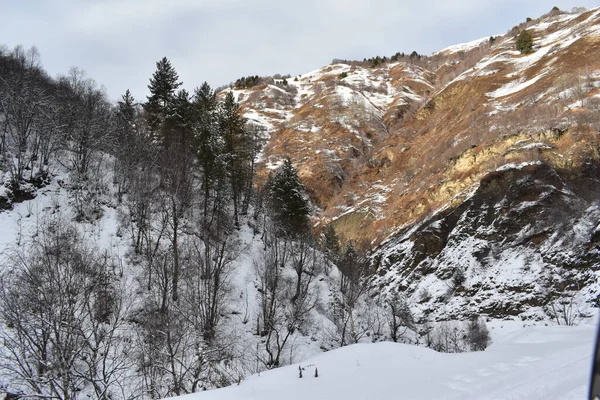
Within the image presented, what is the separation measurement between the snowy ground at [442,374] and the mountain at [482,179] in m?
17.4

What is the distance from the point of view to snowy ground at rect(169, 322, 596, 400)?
7.53m

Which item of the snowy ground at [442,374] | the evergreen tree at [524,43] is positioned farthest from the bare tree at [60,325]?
the evergreen tree at [524,43]

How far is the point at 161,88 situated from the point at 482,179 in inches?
1521

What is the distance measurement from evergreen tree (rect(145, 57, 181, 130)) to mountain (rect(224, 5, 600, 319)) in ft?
110

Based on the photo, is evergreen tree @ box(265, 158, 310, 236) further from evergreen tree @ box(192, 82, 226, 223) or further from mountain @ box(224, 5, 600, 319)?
mountain @ box(224, 5, 600, 319)

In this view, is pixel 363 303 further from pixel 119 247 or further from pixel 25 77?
pixel 25 77

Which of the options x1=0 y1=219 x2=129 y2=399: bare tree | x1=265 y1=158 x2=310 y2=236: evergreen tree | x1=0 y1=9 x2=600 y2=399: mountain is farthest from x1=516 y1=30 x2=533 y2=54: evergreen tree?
x1=0 y1=219 x2=129 y2=399: bare tree

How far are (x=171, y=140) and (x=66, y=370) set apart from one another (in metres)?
26.7

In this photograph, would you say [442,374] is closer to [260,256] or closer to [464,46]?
[260,256]

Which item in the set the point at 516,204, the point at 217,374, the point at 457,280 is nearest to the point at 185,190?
the point at 217,374

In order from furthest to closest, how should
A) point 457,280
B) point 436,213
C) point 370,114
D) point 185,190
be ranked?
point 370,114 < point 436,213 < point 457,280 < point 185,190

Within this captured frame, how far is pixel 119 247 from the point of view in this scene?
966 inches

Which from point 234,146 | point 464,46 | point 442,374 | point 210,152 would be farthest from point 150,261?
point 464,46

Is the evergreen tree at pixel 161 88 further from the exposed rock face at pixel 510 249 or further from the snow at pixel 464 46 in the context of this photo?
the snow at pixel 464 46
